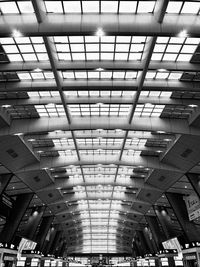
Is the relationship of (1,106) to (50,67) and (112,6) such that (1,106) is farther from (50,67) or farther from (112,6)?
(112,6)

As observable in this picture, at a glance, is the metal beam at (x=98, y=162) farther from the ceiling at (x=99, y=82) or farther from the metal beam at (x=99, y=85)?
the metal beam at (x=99, y=85)

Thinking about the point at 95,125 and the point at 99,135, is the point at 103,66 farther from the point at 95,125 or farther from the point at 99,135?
the point at 99,135

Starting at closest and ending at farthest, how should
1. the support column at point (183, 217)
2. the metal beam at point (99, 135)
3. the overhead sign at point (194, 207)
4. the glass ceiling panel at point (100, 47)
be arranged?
the glass ceiling panel at point (100, 47) → the metal beam at point (99, 135) → the overhead sign at point (194, 207) → the support column at point (183, 217)

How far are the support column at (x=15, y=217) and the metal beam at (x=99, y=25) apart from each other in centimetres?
3415

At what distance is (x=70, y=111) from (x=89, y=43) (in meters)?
11.0

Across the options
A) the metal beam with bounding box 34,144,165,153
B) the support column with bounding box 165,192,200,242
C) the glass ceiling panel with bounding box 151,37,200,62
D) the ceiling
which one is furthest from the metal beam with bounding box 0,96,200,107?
the support column with bounding box 165,192,200,242

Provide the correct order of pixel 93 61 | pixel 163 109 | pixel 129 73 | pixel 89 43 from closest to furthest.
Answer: pixel 89 43 → pixel 93 61 → pixel 129 73 → pixel 163 109

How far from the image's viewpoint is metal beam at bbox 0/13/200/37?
53.2 ft

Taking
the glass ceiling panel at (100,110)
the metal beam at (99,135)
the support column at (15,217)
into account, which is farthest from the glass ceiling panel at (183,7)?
the support column at (15,217)

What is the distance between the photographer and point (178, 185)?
44.1 m

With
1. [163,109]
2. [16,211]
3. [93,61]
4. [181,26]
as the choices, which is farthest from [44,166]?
[181,26]

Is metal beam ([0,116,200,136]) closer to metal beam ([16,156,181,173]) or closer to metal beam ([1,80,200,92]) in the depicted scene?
metal beam ([1,80,200,92])

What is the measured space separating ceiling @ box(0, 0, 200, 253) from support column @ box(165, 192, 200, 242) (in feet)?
22.8

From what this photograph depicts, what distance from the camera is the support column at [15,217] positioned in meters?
42.5
